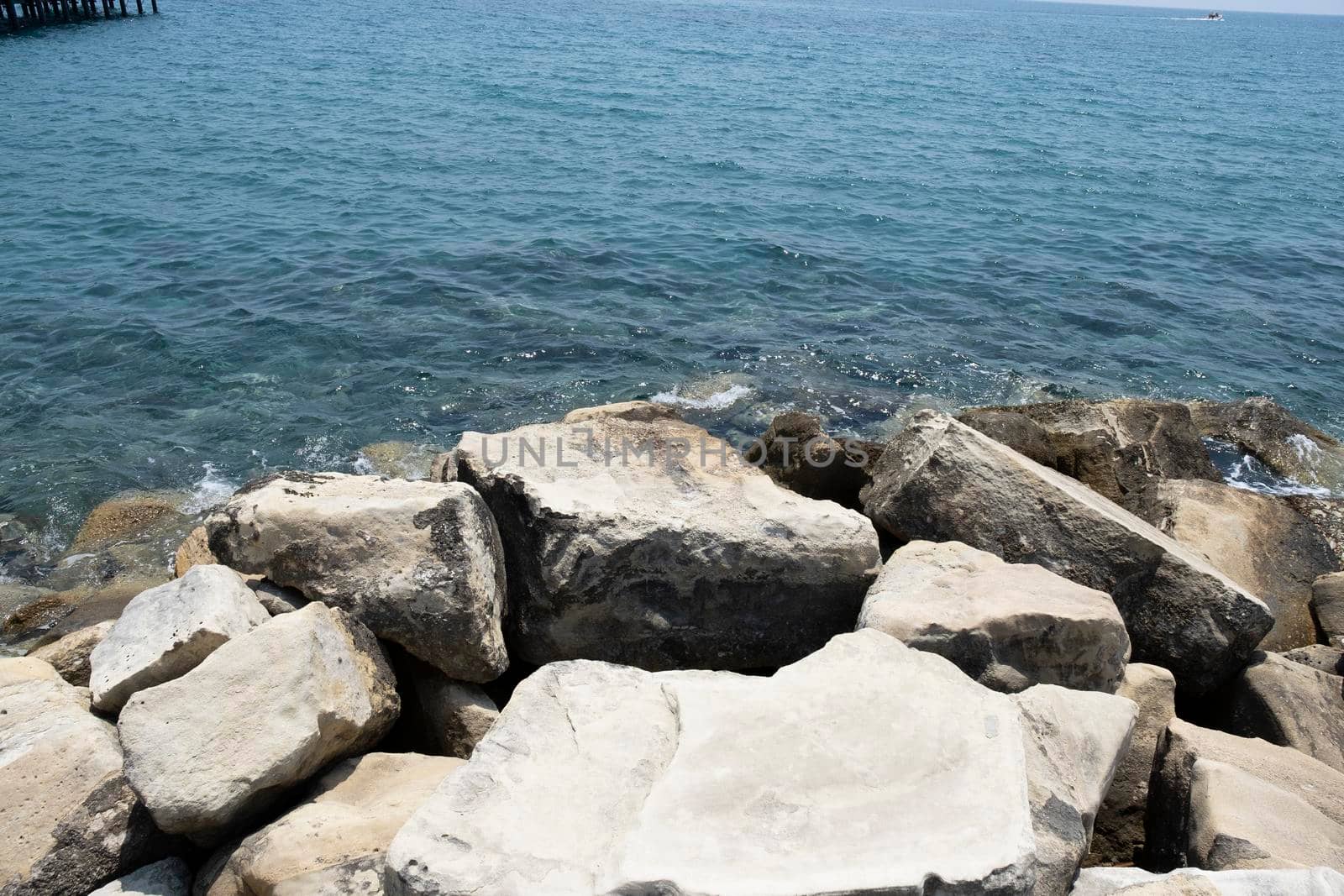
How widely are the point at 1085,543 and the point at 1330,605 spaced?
8.80 feet

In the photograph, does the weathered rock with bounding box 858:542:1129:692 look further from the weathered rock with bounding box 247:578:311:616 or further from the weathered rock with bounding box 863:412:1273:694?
the weathered rock with bounding box 247:578:311:616

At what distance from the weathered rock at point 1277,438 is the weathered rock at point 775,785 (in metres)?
8.02

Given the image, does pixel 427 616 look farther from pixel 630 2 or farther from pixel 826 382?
pixel 630 2

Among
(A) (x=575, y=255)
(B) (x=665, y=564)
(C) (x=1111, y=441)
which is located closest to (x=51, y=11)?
(A) (x=575, y=255)

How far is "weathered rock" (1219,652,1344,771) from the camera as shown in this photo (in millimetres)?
5191

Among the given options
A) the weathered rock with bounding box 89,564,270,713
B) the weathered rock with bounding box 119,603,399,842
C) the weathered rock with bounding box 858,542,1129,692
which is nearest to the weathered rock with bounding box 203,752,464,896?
the weathered rock with bounding box 119,603,399,842

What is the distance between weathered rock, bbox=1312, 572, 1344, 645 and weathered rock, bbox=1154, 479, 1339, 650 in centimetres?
7

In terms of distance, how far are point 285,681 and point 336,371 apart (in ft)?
27.4

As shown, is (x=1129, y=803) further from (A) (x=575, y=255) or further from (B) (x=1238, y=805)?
(A) (x=575, y=255)

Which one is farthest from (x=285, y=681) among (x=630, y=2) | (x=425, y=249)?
(x=630, y=2)

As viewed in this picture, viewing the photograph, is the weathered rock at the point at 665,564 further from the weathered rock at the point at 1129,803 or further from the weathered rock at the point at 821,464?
the weathered rock at the point at 821,464

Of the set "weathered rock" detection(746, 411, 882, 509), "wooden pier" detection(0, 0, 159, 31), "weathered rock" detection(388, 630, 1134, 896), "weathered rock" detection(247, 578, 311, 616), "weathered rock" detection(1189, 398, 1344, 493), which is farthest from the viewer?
"wooden pier" detection(0, 0, 159, 31)

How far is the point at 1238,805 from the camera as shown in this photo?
4098 mm

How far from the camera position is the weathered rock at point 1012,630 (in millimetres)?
4727
